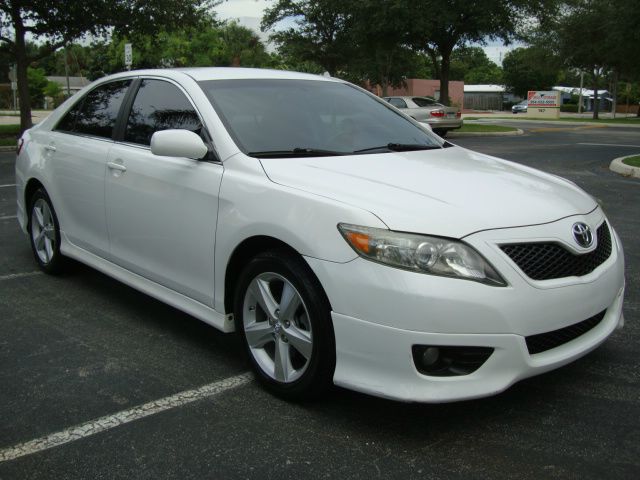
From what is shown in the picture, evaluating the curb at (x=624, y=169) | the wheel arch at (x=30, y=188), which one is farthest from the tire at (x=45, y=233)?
the curb at (x=624, y=169)

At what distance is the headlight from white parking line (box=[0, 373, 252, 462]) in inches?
46.5

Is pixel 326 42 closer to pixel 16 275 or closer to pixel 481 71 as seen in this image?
pixel 16 275

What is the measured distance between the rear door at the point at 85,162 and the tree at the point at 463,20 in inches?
808

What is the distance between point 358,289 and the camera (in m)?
2.84

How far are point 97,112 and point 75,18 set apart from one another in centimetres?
1682

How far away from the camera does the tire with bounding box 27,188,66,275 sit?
5.30m

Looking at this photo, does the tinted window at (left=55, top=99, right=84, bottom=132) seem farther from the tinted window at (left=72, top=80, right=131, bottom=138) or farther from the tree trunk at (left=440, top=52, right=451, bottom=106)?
the tree trunk at (left=440, top=52, right=451, bottom=106)

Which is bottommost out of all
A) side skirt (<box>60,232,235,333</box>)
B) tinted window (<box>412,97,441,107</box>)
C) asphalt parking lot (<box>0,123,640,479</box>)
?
asphalt parking lot (<box>0,123,640,479</box>)


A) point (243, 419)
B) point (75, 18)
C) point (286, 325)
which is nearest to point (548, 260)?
point (286, 325)

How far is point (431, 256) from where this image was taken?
9.22 ft

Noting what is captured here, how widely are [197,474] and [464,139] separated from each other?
21283 millimetres

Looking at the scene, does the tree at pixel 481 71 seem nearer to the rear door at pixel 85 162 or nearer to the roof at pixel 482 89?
the roof at pixel 482 89

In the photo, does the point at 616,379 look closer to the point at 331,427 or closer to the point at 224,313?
the point at 331,427

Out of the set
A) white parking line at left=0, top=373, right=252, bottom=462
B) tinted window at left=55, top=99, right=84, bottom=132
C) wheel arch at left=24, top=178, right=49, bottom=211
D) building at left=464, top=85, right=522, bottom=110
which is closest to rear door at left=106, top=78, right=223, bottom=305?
A: white parking line at left=0, top=373, right=252, bottom=462
